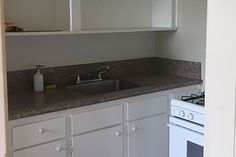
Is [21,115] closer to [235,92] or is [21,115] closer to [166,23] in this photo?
[235,92]

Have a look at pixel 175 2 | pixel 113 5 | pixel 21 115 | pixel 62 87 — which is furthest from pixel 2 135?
pixel 175 2

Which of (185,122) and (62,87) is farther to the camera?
(62,87)

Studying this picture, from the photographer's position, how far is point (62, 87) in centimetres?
288

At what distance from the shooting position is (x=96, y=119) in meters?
2.47

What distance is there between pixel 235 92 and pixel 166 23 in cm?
252

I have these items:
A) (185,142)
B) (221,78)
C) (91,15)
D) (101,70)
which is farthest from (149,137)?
(221,78)

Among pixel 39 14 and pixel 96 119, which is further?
pixel 39 14

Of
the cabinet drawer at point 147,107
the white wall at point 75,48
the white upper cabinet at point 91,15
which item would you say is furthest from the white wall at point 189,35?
the cabinet drawer at point 147,107

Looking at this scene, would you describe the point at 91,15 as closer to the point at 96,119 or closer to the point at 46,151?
the point at 96,119

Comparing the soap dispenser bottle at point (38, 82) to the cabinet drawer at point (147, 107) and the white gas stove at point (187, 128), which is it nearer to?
the cabinet drawer at point (147, 107)

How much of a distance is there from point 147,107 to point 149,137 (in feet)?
0.85

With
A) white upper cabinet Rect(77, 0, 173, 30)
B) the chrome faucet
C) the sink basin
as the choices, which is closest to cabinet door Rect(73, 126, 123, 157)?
the sink basin

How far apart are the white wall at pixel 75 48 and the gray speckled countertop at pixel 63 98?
0.28 m

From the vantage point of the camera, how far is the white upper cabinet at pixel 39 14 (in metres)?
2.62
